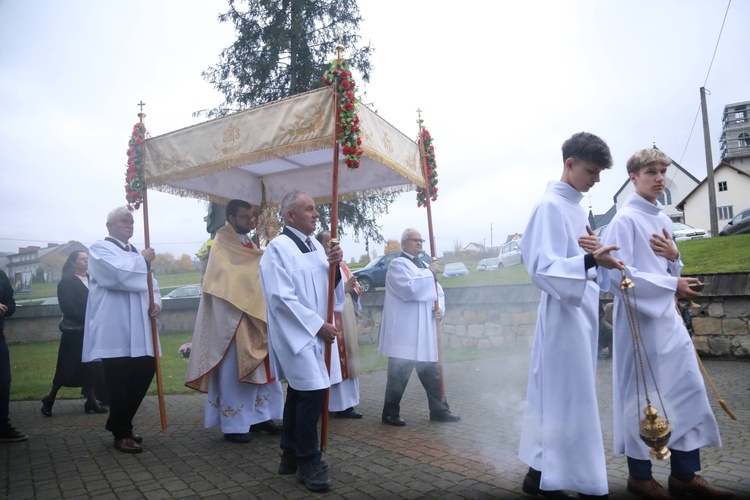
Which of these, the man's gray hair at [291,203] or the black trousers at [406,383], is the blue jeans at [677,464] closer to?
the black trousers at [406,383]

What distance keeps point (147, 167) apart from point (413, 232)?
9.57 ft

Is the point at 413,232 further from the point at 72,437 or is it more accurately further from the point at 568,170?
the point at 72,437

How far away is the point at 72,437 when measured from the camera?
5395mm

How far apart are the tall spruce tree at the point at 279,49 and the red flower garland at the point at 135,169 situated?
5.79 metres

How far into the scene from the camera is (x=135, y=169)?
5773 mm

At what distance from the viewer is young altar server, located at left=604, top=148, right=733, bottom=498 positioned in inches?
125

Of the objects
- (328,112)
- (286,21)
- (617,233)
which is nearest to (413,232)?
(328,112)

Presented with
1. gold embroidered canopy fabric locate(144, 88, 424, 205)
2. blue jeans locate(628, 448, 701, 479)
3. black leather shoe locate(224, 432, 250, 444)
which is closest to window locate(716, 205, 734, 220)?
gold embroidered canopy fabric locate(144, 88, 424, 205)

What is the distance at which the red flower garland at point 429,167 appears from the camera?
21.5 feet

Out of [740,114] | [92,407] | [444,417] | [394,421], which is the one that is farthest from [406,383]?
[740,114]

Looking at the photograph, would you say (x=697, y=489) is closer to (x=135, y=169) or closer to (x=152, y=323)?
(x=152, y=323)

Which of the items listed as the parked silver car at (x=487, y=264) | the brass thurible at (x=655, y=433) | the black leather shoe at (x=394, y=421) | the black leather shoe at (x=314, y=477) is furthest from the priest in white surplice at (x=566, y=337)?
the parked silver car at (x=487, y=264)

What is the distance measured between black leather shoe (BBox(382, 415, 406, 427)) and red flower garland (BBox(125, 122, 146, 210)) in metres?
3.45

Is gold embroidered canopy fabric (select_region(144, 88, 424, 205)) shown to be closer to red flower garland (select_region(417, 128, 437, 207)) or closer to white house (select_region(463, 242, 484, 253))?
red flower garland (select_region(417, 128, 437, 207))
